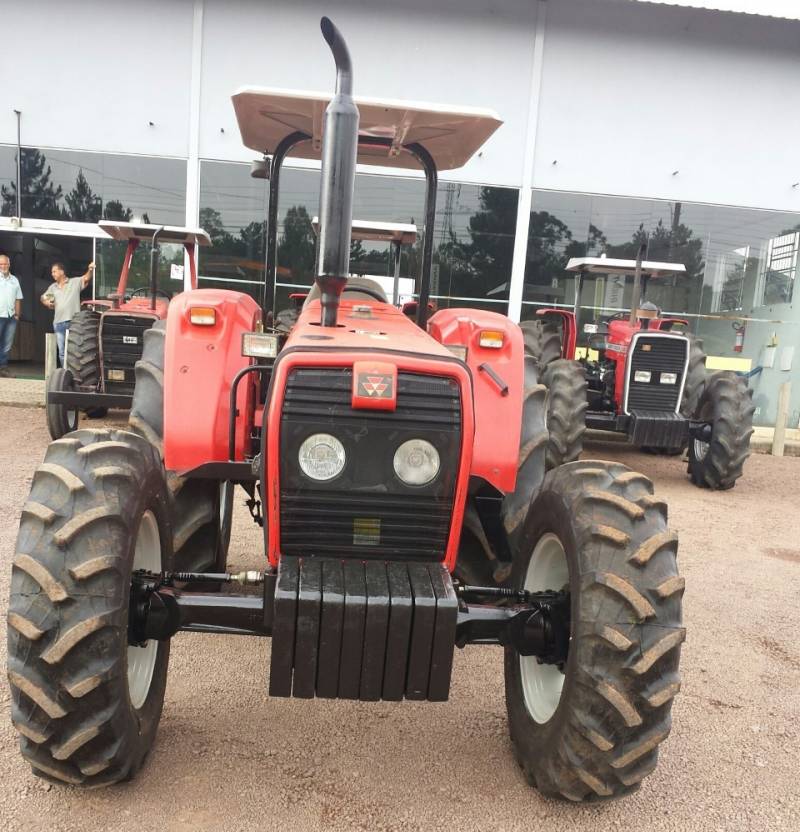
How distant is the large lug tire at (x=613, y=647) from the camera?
2.31 metres

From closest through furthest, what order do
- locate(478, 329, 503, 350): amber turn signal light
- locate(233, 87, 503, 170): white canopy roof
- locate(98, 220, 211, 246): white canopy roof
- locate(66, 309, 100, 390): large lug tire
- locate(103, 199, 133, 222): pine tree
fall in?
locate(233, 87, 503, 170): white canopy roof → locate(478, 329, 503, 350): amber turn signal light → locate(66, 309, 100, 390): large lug tire → locate(98, 220, 211, 246): white canopy roof → locate(103, 199, 133, 222): pine tree

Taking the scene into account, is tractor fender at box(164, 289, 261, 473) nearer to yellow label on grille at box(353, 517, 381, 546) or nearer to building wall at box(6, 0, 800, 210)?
yellow label on grille at box(353, 517, 381, 546)

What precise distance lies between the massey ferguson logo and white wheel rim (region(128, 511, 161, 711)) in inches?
34.9

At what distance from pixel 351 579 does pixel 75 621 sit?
789 mm

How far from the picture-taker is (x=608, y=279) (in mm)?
11719

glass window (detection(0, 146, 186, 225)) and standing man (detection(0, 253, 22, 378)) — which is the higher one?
glass window (detection(0, 146, 186, 225))

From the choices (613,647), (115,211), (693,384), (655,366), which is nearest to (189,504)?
(613,647)

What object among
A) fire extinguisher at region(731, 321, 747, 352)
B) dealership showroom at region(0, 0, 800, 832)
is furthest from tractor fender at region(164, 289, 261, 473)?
fire extinguisher at region(731, 321, 747, 352)

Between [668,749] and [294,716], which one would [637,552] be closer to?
[668,749]

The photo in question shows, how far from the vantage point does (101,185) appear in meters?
11.9

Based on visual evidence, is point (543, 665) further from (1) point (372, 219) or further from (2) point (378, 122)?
(1) point (372, 219)

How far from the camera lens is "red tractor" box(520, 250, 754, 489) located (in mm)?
7531

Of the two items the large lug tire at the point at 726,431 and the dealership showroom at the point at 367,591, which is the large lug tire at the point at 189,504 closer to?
the dealership showroom at the point at 367,591

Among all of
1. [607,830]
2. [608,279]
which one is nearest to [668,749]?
[607,830]
